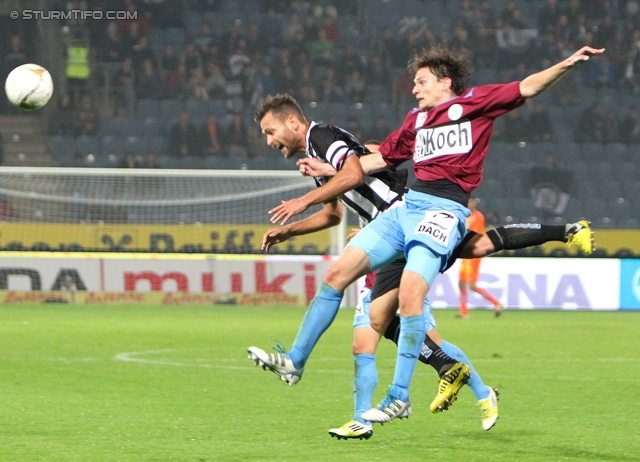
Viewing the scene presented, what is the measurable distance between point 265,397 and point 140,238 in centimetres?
1057

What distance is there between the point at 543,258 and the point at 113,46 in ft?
36.5

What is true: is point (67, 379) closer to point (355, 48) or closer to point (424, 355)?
point (424, 355)

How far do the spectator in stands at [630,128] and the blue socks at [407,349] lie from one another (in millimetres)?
17998

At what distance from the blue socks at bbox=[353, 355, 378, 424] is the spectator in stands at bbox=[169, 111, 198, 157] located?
16293 mm

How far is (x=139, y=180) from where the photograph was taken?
19062 millimetres

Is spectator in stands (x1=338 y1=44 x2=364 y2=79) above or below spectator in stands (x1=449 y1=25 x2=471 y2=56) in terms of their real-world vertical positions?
below

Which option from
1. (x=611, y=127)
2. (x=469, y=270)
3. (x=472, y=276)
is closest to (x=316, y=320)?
(x=469, y=270)

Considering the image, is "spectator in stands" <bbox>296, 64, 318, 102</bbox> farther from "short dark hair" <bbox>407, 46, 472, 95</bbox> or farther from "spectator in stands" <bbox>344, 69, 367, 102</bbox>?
"short dark hair" <bbox>407, 46, 472, 95</bbox>

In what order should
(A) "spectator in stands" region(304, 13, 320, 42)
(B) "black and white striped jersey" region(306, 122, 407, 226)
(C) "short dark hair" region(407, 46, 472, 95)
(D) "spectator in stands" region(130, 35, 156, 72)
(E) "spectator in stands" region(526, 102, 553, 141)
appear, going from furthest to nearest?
(A) "spectator in stands" region(304, 13, 320, 42)
(D) "spectator in stands" region(130, 35, 156, 72)
(E) "spectator in stands" region(526, 102, 553, 141)
(B) "black and white striped jersey" region(306, 122, 407, 226)
(C) "short dark hair" region(407, 46, 472, 95)

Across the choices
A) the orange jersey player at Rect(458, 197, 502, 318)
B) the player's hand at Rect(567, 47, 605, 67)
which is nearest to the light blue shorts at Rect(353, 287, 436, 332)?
the player's hand at Rect(567, 47, 605, 67)

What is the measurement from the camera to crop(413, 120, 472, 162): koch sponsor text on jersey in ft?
19.1

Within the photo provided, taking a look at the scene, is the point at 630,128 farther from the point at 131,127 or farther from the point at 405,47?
the point at 131,127

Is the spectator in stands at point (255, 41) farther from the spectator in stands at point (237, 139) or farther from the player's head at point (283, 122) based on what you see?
the player's head at point (283, 122)

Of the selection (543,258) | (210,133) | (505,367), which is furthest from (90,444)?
(210,133)
